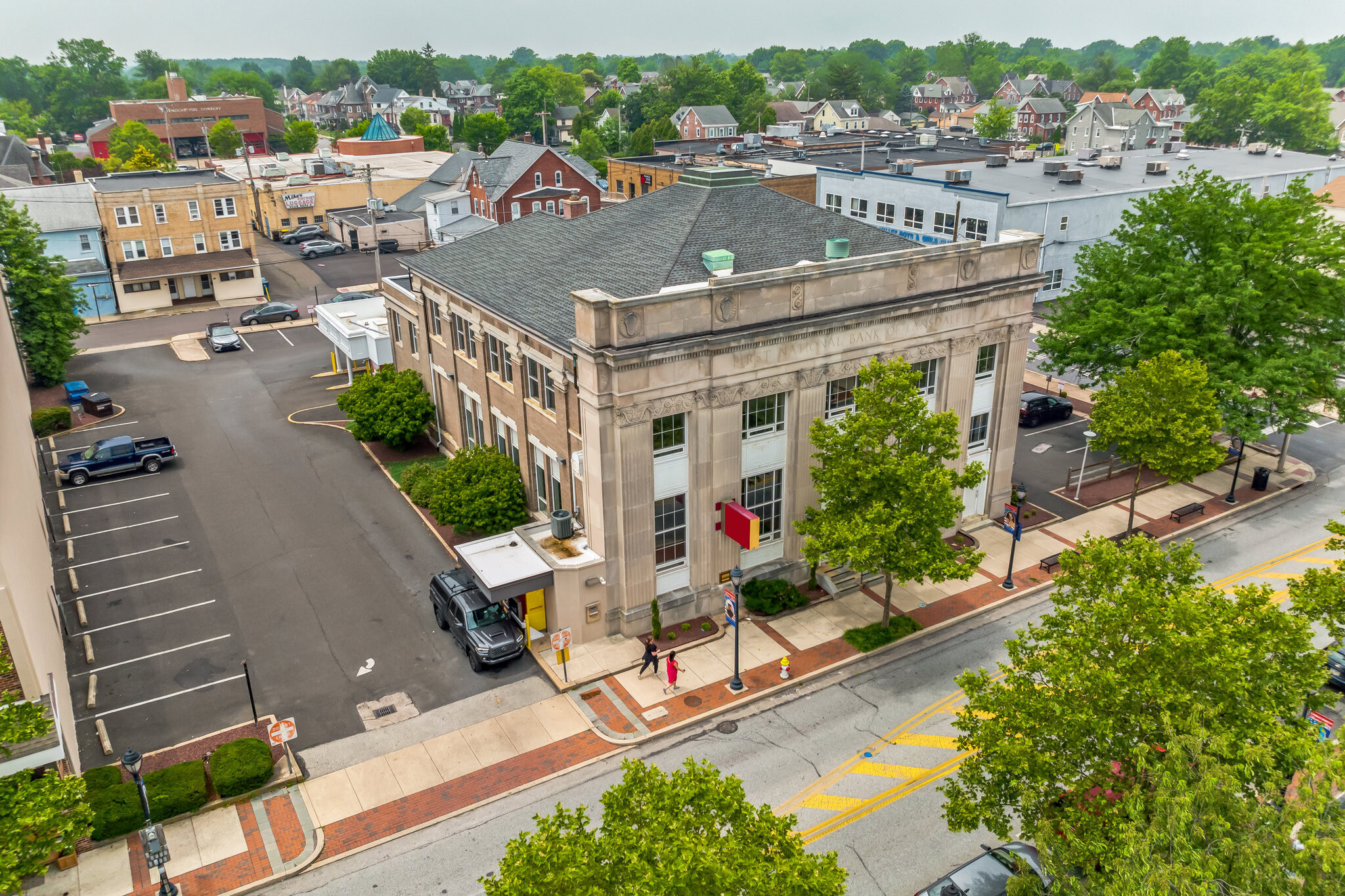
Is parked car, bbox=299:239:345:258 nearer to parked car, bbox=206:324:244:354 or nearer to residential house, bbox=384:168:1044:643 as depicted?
parked car, bbox=206:324:244:354

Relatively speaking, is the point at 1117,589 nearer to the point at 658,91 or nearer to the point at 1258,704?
the point at 1258,704

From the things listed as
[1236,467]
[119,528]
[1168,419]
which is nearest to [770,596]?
[1168,419]

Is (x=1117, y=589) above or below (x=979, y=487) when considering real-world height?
above

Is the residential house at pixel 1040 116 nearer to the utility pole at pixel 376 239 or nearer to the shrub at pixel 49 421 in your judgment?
the utility pole at pixel 376 239

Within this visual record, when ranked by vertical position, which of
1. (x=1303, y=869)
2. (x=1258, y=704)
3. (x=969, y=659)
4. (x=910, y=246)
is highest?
(x=910, y=246)

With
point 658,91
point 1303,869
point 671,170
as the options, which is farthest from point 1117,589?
point 658,91

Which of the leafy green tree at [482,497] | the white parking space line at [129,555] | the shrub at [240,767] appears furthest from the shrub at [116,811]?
the white parking space line at [129,555]

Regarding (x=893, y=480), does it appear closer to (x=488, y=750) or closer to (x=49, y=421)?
(x=488, y=750)

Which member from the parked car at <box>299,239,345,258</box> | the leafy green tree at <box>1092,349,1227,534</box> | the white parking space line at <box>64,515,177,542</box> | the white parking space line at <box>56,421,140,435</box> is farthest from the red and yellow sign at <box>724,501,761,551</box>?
the parked car at <box>299,239,345,258</box>
